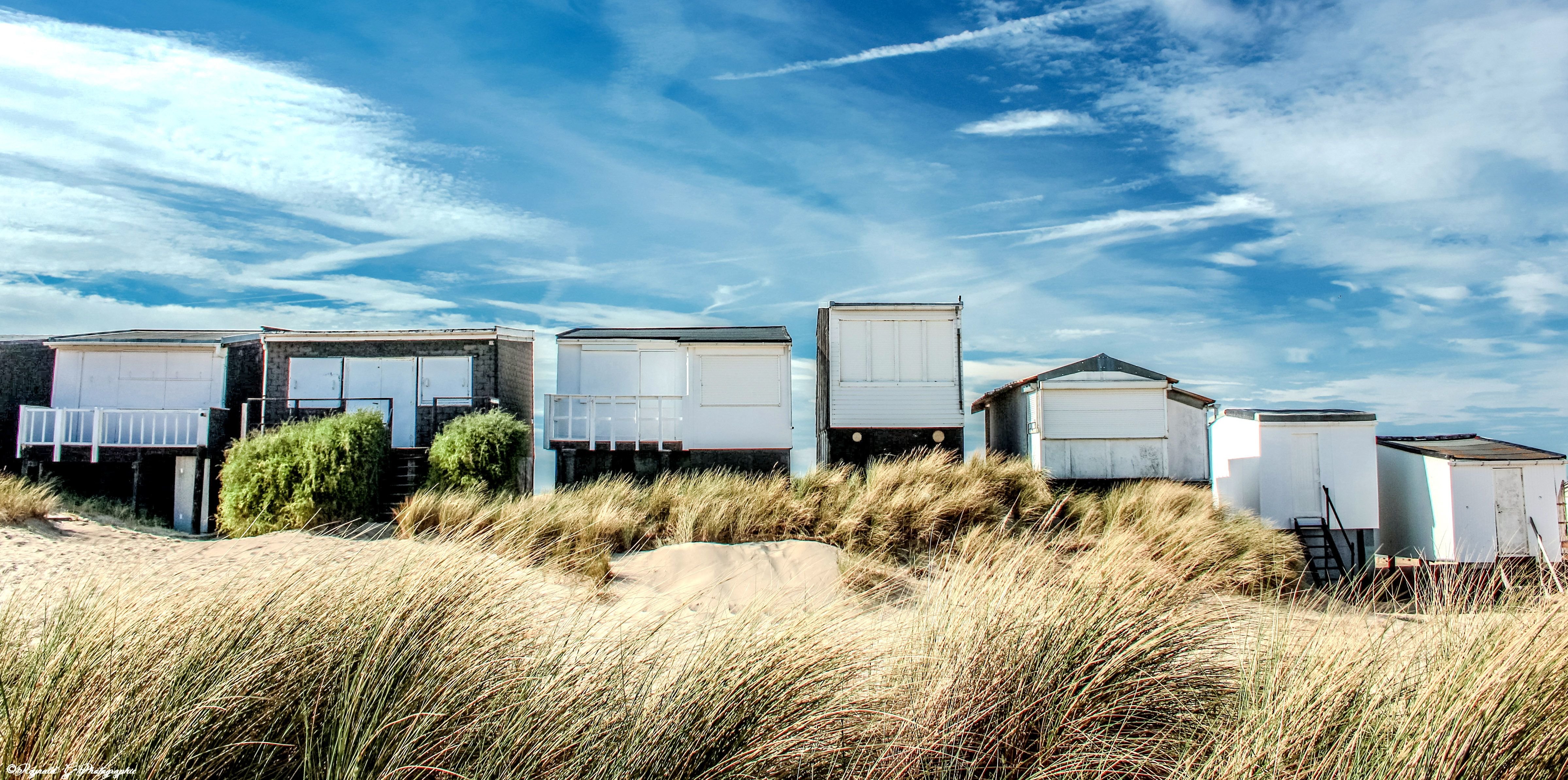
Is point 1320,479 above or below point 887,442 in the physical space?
below

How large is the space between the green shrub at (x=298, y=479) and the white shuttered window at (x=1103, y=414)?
563 inches

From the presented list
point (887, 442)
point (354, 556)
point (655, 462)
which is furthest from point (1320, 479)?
point (354, 556)

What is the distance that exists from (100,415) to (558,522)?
14.5 meters

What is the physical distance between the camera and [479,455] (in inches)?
647

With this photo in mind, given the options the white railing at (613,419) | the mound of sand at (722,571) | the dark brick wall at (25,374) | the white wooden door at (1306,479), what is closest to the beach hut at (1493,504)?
the white wooden door at (1306,479)

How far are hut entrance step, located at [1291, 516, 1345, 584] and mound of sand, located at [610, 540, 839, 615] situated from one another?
42.2ft

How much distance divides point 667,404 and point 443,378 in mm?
5405

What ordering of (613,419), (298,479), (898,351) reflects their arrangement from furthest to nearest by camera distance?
(898,351) < (613,419) < (298,479)

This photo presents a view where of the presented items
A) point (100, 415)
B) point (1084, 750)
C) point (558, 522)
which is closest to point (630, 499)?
point (558, 522)

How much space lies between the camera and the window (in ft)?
65.8

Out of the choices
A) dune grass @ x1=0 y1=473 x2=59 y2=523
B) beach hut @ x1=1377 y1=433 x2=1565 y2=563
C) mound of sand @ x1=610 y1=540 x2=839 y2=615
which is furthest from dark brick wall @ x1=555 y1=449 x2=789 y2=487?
beach hut @ x1=1377 y1=433 x2=1565 y2=563

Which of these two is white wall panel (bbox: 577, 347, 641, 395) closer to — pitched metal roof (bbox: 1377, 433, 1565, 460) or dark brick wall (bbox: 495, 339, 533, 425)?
dark brick wall (bbox: 495, 339, 533, 425)

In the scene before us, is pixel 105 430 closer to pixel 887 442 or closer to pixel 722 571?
pixel 722 571

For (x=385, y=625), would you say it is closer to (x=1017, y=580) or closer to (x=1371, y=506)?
(x=1017, y=580)
